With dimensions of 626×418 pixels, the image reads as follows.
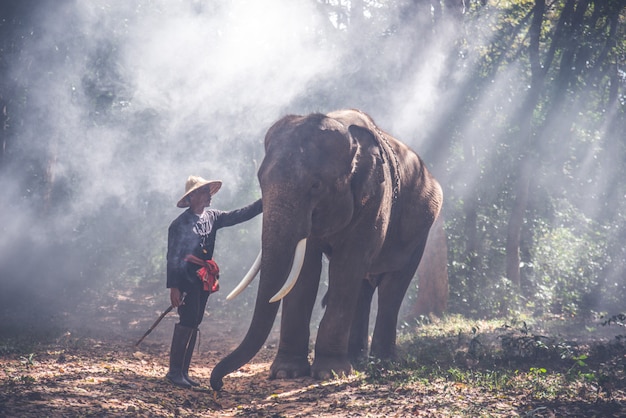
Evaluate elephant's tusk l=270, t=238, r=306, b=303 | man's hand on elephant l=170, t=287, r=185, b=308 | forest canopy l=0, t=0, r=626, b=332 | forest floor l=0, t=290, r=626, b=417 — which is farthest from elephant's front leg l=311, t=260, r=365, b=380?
forest canopy l=0, t=0, r=626, b=332

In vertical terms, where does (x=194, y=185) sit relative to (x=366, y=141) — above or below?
below

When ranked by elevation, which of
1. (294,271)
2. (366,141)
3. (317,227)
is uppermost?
A: (366,141)

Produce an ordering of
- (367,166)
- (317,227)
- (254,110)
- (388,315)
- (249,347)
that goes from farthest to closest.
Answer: (254,110), (388,315), (367,166), (317,227), (249,347)

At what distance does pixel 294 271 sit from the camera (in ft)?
18.2

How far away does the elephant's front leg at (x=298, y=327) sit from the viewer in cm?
616

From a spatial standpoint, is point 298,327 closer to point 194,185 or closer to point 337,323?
point 337,323

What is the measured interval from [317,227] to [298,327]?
109cm

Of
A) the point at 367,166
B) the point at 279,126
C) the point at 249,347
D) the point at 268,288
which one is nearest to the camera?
the point at 249,347

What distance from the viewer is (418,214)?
7.82m

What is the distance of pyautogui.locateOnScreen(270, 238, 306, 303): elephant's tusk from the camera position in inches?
211

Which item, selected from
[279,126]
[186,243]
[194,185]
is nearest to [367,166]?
[279,126]

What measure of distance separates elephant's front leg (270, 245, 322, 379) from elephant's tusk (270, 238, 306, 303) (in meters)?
0.86

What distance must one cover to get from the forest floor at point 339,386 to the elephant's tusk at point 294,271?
0.88 metres

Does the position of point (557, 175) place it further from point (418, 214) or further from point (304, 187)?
point (304, 187)
